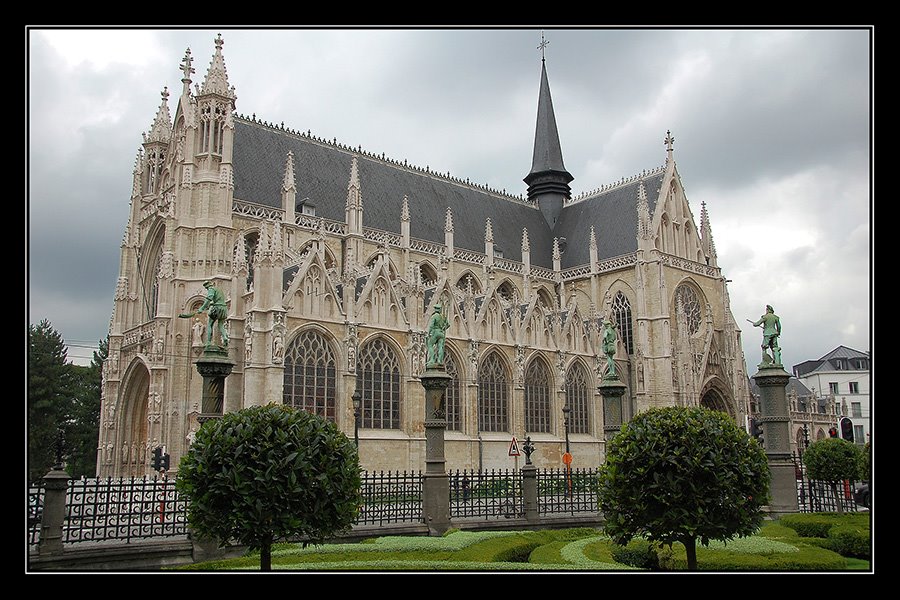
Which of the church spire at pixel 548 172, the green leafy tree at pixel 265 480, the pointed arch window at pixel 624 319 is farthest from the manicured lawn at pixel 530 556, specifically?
the church spire at pixel 548 172

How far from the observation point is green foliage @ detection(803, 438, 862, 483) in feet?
73.4

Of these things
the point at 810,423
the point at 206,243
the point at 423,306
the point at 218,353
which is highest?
the point at 206,243

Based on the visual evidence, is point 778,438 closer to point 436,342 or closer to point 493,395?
point 436,342

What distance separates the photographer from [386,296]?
106 feet

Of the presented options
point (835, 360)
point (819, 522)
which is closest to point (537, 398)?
point (819, 522)

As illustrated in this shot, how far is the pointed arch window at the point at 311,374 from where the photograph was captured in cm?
2869

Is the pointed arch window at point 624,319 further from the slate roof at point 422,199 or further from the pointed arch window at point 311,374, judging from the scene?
the pointed arch window at point 311,374

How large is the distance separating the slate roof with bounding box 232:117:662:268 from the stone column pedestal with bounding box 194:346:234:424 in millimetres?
20951

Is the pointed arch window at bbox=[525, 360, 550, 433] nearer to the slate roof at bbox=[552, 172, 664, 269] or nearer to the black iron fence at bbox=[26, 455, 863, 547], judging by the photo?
the slate roof at bbox=[552, 172, 664, 269]

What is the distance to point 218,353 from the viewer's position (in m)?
16.5

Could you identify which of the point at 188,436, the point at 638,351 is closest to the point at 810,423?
the point at 638,351

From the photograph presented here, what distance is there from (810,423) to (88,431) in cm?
5851

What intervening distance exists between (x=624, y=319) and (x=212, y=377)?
33920 mm

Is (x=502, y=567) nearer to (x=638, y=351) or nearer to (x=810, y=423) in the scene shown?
(x=638, y=351)
